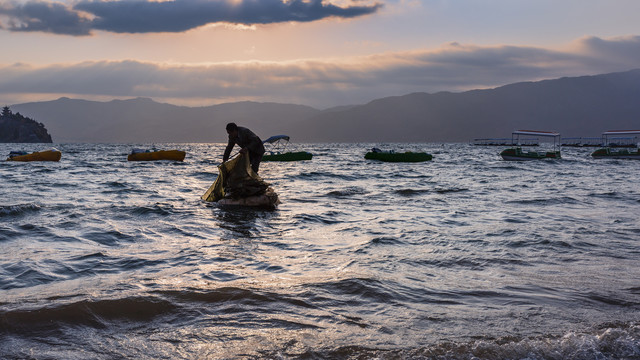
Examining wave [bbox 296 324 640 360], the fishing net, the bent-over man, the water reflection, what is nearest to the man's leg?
the bent-over man

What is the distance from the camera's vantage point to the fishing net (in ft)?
41.5

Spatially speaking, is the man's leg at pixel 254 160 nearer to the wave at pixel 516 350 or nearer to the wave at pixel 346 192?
the wave at pixel 346 192

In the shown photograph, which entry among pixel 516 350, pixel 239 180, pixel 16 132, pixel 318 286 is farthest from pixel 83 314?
pixel 16 132

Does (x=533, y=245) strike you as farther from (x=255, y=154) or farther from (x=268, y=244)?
(x=255, y=154)

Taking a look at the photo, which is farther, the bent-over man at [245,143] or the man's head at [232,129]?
the bent-over man at [245,143]

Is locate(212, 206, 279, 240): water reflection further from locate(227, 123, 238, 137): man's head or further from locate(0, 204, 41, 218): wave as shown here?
locate(0, 204, 41, 218): wave

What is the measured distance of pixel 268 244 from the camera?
805 centimetres

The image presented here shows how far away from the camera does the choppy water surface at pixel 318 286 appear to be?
12.2ft

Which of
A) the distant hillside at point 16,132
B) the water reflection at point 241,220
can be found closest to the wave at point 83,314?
the water reflection at point 241,220

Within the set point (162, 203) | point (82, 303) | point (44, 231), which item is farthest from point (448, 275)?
point (162, 203)

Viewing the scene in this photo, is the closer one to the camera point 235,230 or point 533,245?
point 533,245

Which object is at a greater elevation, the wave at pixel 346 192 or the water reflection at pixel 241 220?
the water reflection at pixel 241 220

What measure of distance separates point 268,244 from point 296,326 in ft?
13.2

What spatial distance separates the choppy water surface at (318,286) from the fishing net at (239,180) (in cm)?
152
